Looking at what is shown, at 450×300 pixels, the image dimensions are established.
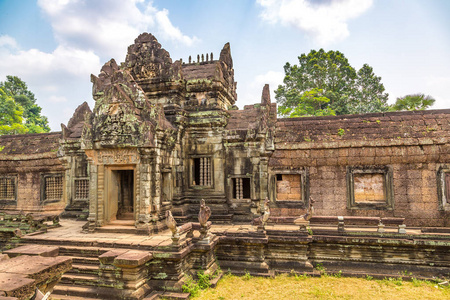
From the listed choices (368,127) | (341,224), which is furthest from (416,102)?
(341,224)

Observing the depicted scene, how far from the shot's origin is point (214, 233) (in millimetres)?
9805

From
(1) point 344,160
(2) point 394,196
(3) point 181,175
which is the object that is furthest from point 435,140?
(3) point 181,175

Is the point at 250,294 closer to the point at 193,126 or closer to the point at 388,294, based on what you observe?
the point at 388,294

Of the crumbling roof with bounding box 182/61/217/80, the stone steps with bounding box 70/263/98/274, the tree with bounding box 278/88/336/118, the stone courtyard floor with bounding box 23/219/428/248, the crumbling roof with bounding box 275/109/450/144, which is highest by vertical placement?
the tree with bounding box 278/88/336/118

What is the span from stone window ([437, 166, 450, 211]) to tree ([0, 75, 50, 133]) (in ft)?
130

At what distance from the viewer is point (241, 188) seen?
12.0 meters

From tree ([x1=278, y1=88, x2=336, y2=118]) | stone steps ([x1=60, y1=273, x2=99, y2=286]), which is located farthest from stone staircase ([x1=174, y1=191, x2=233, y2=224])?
tree ([x1=278, y1=88, x2=336, y2=118])

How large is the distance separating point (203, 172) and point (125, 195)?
3.30 m

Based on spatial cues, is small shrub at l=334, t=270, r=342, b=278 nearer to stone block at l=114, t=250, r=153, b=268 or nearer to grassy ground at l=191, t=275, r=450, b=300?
grassy ground at l=191, t=275, r=450, b=300

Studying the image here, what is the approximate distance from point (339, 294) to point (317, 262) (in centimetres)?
182

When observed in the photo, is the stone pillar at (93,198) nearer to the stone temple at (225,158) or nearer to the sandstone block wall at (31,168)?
the stone temple at (225,158)

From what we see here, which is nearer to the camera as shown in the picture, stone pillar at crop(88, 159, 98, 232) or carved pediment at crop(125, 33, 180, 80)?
stone pillar at crop(88, 159, 98, 232)

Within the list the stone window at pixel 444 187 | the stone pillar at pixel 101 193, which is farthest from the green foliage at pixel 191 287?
the stone window at pixel 444 187

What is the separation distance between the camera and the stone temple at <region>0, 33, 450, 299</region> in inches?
396
